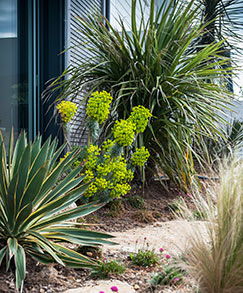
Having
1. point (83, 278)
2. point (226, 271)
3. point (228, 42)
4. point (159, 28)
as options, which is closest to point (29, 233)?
point (83, 278)

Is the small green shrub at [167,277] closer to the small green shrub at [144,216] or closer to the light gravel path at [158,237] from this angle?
the light gravel path at [158,237]

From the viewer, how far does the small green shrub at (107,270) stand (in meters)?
1.88

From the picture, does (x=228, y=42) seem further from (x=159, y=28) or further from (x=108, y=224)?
(x=108, y=224)

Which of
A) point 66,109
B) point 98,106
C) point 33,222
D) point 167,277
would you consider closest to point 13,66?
point 66,109

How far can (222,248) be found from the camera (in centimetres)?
152

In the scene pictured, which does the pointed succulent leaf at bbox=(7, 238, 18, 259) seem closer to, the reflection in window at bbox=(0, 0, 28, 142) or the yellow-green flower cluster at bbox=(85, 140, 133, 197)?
the yellow-green flower cluster at bbox=(85, 140, 133, 197)

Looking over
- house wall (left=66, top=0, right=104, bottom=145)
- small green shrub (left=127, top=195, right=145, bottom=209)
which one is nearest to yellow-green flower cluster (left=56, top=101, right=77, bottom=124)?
small green shrub (left=127, top=195, right=145, bottom=209)

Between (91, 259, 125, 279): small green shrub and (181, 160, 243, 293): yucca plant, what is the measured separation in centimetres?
42

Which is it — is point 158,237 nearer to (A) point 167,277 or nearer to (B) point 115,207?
(B) point 115,207

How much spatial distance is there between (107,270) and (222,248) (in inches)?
26.4

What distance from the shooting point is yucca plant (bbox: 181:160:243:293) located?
1523 mm

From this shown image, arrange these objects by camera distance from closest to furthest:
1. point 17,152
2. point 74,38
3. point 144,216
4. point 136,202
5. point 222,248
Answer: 1. point 222,248
2. point 17,152
3. point 144,216
4. point 136,202
5. point 74,38

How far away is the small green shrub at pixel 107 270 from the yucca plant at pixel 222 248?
0.42m

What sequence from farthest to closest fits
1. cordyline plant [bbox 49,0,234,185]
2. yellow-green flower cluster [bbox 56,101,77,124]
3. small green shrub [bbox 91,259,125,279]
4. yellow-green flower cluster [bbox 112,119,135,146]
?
cordyline plant [bbox 49,0,234,185]
yellow-green flower cluster [bbox 56,101,77,124]
yellow-green flower cluster [bbox 112,119,135,146]
small green shrub [bbox 91,259,125,279]
